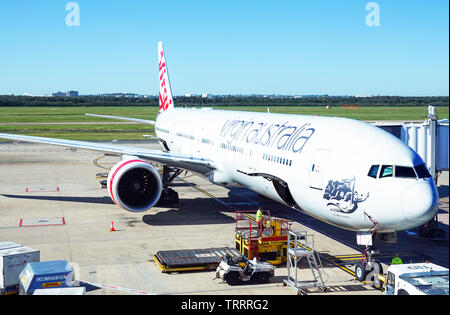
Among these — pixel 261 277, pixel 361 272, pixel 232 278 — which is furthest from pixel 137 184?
pixel 361 272

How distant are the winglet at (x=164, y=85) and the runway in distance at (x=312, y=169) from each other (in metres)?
11.7

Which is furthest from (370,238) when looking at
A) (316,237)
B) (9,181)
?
(9,181)

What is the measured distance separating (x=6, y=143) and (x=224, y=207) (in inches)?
1700

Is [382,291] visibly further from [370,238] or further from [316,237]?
[316,237]

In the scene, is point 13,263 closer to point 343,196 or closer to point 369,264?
point 343,196

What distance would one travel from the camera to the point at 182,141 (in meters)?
30.1

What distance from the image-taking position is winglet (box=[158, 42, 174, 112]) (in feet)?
121

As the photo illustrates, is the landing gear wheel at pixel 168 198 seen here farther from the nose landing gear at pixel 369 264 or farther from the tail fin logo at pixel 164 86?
the tail fin logo at pixel 164 86

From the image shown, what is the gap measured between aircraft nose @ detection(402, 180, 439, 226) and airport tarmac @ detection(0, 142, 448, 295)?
2493mm

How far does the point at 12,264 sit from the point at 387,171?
10170 mm

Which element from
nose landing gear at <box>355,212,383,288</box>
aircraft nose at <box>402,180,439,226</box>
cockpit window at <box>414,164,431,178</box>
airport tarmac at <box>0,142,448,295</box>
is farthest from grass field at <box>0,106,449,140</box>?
aircraft nose at <box>402,180,439,226</box>

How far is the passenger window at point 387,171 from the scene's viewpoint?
13.4 meters

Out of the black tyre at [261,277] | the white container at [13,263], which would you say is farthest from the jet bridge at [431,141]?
the white container at [13,263]

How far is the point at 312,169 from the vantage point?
15.3 meters
